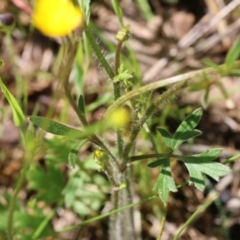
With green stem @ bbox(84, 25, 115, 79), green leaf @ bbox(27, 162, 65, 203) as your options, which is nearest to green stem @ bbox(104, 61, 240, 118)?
green stem @ bbox(84, 25, 115, 79)

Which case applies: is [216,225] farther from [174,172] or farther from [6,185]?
[6,185]

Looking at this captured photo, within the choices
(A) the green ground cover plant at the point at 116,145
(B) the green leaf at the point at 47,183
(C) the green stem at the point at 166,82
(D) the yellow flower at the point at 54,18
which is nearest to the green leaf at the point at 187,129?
(A) the green ground cover plant at the point at 116,145

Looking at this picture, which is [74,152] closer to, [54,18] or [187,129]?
[187,129]

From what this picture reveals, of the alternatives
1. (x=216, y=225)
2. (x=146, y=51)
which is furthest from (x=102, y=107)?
(x=216, y=225)

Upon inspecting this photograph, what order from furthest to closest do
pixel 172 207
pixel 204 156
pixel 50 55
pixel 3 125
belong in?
pixel 50 55
pixel 3 125
pixel 172 207
pixel 204 156

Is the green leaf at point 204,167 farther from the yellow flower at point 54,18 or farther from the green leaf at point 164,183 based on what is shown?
the yellow flower at point 54,18

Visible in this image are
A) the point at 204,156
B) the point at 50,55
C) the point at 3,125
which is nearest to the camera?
the point at 204,156

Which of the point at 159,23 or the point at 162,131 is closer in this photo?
the point at 162,131
